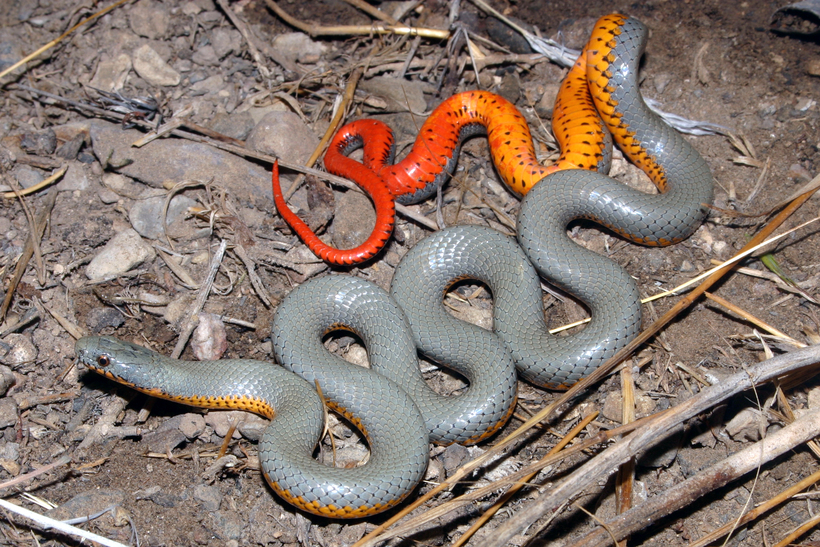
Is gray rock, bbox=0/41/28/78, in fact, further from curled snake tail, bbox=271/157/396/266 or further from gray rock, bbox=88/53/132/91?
curled snake tail, bbox=271/157/396/266

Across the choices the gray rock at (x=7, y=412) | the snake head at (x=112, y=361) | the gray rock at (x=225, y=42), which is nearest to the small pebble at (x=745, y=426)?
the snake head at (x=112, y=361)

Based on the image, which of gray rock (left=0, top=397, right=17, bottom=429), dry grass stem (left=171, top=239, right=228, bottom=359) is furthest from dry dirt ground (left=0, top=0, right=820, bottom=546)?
dry grass stem (left=171, top=239, right=228, bottom=359)

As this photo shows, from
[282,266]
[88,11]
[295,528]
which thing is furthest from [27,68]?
[295,528]

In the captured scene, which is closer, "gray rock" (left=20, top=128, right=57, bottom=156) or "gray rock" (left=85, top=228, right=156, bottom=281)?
"gray rock" (left=85, top=228, right=156, bottom=281)

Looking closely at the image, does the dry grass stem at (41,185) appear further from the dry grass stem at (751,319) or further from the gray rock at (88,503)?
the dry grass stem at (751,319)

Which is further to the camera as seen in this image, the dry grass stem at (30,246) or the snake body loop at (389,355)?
the dry grass stem at (30,246)

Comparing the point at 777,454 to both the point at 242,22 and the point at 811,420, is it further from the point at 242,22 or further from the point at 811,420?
the point at 242,22
